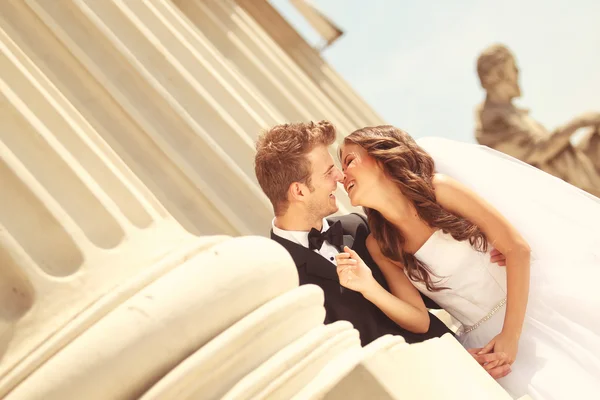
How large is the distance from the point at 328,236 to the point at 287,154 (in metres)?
0.44

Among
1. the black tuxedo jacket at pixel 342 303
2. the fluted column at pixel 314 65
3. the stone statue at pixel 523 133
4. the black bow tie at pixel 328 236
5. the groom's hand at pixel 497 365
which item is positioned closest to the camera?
the groom's hand at pixel 497 365

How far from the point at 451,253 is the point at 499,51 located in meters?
5.74

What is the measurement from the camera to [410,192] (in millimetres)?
2635

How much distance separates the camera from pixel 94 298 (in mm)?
1624

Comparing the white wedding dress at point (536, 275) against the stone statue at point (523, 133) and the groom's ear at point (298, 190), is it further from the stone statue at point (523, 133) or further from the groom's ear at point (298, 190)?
the stone statue at point (523, 133)

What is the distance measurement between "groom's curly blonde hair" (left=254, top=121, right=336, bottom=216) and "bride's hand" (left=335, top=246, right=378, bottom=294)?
45 centimetres

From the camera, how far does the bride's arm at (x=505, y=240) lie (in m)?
2.39

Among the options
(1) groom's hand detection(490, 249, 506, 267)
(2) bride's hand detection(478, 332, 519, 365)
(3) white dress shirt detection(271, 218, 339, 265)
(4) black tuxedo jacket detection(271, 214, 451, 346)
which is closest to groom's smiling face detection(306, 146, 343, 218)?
(3) white dress shirt detection(271, 218, 339, 265)

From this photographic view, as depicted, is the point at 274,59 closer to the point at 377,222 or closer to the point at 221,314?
the point at 377,222

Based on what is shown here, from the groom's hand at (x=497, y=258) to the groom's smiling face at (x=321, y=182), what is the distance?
0.79 metres

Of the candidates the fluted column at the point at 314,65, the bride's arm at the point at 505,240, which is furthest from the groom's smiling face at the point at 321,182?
the fluted column at the point at 314,65

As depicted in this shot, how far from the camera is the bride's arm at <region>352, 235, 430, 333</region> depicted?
2.43 metres

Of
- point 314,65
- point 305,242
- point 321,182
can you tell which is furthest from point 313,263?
point 314,65

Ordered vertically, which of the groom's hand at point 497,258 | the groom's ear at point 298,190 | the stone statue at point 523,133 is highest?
the groom's ear at point 298,190
